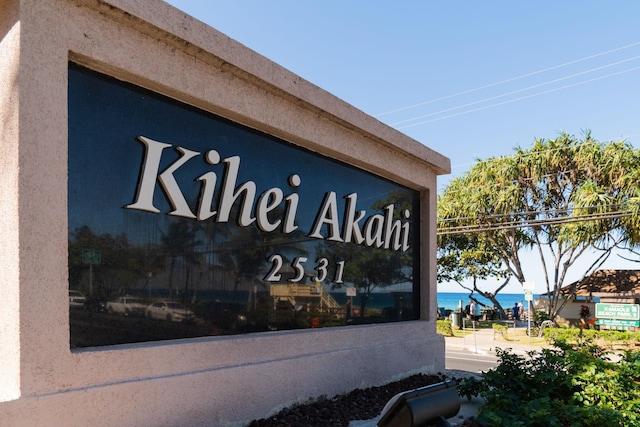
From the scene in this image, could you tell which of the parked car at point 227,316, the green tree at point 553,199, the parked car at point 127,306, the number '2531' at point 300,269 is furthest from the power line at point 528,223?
the parked car at point 127,306

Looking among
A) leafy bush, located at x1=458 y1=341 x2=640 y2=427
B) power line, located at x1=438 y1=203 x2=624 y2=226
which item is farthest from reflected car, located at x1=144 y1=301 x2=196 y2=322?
power line, located at x1=438 y1=203 x2=624 y2=226

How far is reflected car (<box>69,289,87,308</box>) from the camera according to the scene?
15.6ft

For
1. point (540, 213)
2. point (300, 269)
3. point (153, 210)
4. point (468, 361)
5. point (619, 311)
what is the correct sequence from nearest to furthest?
point (153, 210)
point (300, 269)
point (468, 361)
point (619, 311)
point (540, 213)

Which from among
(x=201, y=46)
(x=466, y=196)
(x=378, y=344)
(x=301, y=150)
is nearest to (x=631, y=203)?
(x=466, y=196)

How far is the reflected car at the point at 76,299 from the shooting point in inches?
187

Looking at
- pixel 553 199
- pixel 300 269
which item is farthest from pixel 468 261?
pixel 300 269

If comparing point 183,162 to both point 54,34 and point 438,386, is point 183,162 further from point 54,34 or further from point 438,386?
point 438,386

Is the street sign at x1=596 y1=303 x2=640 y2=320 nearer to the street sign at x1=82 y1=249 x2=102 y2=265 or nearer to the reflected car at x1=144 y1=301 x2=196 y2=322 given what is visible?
the reflected car at x1=144 y1=301 x2=196 y2=322

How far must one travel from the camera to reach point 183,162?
5781mm

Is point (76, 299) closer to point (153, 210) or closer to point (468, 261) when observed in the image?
point (153, 210)

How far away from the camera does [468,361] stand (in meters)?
16.2

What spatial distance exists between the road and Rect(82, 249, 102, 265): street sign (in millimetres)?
11296

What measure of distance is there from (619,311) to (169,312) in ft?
69.7

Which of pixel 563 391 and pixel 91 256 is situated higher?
pixel 91 256
